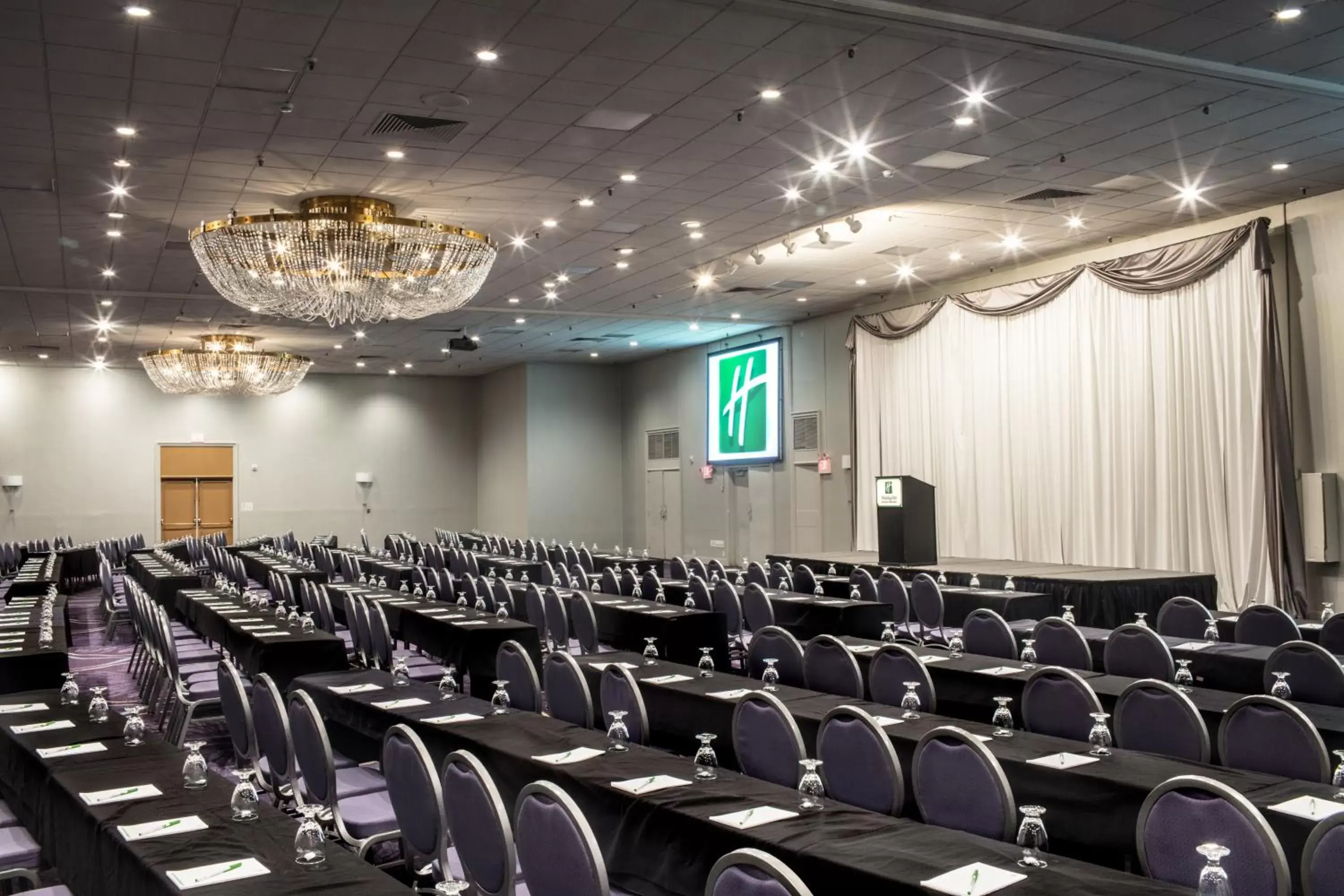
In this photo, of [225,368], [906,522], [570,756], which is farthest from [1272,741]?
[225,368]

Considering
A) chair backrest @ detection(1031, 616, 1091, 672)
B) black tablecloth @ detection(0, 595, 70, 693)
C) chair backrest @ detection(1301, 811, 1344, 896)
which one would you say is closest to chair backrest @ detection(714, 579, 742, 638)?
chair backrest @ detection(1031, 616, 1091, 672)

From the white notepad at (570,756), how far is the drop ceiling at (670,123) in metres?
4.49

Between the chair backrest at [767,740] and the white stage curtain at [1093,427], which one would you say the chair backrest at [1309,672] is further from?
the white stage curtain at [1093,427]

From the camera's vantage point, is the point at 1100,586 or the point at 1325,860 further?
the point at 1100,586

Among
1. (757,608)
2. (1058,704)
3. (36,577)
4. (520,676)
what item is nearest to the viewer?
(1058,704)

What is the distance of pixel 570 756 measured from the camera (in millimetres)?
4602

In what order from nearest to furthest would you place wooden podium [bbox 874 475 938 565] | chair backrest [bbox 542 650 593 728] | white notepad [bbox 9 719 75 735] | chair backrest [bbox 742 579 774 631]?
white notepad [bbox 9 719 75 735]
chair backrest [bbox 542 650 593 728]
chair backrest [bbox 742 579 774 631]
wooden podium [bbox 874 475 938 565]

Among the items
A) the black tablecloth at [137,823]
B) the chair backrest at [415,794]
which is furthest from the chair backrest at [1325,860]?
the chair backrest at [415,794]

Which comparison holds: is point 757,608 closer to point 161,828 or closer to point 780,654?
point 780,654

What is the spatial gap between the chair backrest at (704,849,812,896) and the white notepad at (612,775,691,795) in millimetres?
1304

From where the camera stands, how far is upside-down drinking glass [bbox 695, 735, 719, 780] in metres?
4.22

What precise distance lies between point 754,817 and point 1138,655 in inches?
166

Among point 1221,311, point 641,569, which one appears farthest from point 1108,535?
point 641,569

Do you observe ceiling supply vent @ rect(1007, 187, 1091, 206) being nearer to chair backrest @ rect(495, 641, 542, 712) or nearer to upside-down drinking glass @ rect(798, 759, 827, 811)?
chair backrest @ rect(495, 641, 542, 712)
